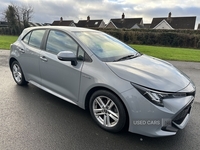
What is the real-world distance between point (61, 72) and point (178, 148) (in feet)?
7.48

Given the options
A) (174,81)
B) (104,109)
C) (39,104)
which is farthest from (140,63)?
(39,104)

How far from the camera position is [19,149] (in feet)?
7.77

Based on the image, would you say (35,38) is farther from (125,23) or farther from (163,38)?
(125,23)

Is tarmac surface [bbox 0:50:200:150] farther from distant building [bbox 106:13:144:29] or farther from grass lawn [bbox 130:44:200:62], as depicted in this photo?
distant building [bbox 106:13:144:29]

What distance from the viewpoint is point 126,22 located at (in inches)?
1960

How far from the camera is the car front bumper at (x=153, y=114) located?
7.48ft

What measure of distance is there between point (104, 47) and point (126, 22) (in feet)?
162

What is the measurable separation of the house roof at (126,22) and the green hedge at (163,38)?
24.6 metres

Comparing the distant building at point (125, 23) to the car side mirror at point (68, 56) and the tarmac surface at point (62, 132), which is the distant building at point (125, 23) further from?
the car side mirror at point (68, 56)

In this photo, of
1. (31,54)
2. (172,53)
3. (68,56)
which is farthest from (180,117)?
(172,53)

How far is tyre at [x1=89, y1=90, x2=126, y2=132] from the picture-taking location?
2.55 m

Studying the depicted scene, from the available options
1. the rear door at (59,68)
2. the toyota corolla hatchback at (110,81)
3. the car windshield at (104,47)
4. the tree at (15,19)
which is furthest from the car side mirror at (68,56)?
the tree at (15,19)

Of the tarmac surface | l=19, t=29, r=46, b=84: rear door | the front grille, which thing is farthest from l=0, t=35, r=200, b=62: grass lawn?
the front grille

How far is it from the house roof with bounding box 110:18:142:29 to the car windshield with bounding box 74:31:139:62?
46.3 m
